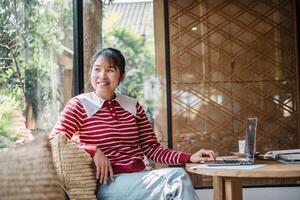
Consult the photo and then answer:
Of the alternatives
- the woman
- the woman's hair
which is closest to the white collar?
the woman

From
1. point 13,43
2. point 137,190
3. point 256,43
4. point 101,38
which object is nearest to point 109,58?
point 13,43

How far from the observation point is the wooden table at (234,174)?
1.51 m

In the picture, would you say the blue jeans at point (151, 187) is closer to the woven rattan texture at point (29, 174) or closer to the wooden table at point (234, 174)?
the wooden table at point (234, 174)

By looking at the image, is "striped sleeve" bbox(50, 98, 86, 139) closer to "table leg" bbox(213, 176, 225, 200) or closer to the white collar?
the white collar

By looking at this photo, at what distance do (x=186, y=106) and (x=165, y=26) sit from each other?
76 cm

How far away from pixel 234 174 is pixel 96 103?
2.16 ft

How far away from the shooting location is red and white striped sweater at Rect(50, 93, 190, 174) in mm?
1674

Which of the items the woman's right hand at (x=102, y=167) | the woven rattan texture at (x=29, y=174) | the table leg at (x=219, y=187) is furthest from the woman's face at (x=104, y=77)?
the woven rattan texture at (x=29, y=174)

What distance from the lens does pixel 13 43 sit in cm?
185

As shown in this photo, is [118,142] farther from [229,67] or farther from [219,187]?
[229,67]

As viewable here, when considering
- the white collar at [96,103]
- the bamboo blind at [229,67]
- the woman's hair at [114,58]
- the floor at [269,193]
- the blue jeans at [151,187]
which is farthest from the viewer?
the bamboo blind at [229,67]

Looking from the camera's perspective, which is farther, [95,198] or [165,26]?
[165,26]

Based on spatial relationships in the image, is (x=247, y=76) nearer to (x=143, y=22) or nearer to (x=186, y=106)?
(x=186, y=106)

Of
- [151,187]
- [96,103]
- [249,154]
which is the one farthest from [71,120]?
[249,154]
